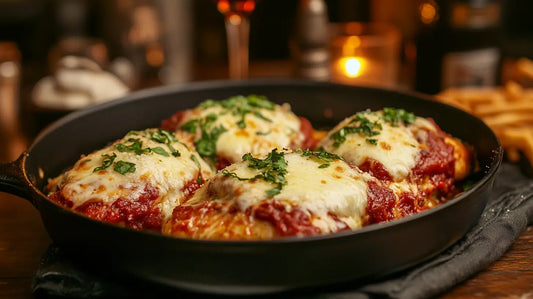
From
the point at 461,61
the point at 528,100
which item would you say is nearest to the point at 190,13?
the point at 461,61

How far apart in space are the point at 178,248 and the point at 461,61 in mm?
3133

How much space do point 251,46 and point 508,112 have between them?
12.2ft

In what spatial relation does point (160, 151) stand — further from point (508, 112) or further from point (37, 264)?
point (508, 112)

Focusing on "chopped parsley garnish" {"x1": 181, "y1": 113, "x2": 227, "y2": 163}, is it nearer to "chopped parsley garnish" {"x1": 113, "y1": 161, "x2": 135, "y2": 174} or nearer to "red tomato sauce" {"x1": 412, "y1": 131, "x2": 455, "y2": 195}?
"chopped parsley garnish" {"x1": 113, "y1": 161, "x2": 135, "y2": 174}

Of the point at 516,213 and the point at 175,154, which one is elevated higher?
the point at 175,154

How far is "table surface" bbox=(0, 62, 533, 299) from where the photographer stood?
1859 mm

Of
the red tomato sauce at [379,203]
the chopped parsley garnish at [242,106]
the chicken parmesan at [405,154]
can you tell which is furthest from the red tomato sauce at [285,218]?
the chopped parsley garnish at [242,106]

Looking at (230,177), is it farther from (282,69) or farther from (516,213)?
(282,69)

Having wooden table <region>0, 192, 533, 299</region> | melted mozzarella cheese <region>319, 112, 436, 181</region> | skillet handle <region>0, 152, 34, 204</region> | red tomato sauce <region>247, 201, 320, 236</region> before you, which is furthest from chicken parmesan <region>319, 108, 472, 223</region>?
skillet handle <region>0, 152, 34, 204</region>

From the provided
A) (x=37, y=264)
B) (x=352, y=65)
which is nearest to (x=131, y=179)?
(x=37, y=264)

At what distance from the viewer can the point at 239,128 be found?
8.46 ft

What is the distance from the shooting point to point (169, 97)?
2.99 m

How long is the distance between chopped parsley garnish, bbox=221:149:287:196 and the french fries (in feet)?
4.14

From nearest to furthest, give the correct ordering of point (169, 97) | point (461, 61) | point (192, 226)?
point (192, 226) < point (169, 97) < point (461, 61)
